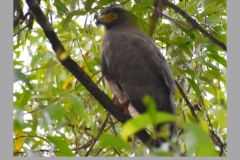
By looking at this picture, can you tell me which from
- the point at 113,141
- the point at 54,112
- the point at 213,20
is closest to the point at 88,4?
the point at 213,20

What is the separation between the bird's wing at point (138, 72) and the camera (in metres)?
3.14

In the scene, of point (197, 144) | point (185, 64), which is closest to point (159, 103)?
point (185, 64)

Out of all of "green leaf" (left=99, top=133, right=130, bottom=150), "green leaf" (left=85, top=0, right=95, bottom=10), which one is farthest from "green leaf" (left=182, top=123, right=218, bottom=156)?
"green leaf" (left=85, top=0, right=95, bottom=10)

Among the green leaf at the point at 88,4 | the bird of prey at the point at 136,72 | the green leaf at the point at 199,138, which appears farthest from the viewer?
the bird of prey at the point at 136,72

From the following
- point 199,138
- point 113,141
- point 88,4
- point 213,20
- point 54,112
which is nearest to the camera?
point 199,138

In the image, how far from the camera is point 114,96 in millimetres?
3482

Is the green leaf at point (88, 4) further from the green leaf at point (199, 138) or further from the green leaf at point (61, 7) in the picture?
the green leaf at point (199, 138)

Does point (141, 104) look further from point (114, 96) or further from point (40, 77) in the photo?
point (40, 77)

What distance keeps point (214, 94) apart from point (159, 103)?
1.83 ft

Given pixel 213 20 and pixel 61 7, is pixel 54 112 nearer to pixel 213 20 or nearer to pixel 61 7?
pixel 61 7

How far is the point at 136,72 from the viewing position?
129 inches

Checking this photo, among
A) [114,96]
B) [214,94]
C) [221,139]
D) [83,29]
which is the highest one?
[83,29]

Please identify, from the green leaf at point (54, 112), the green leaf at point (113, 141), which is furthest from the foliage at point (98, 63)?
the green leaf at point (113, 141)

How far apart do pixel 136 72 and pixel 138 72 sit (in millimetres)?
13
